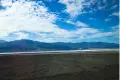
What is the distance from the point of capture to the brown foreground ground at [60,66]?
1.81 metres

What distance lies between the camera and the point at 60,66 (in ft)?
6.86

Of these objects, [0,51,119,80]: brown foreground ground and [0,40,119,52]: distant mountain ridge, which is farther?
[0,40,119,52]: distant mountain ridge

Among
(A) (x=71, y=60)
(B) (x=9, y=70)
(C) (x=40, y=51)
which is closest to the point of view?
(B) (x=9, y=70)

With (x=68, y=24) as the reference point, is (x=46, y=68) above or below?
below

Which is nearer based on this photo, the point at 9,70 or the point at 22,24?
the point at 9,70

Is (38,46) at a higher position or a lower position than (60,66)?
higher

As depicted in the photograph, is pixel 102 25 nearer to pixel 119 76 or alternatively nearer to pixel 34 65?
pixel 119 76

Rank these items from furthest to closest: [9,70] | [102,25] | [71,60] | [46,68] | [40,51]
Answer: [102,25], [40,51], [71,60], [46,68], [9,70]

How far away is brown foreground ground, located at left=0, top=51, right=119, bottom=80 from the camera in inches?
71.1

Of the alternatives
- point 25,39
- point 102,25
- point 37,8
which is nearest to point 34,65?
point 25,39

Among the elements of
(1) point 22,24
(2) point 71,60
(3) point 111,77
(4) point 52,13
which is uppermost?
(4) point 52,13

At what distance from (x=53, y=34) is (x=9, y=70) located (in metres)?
0.86

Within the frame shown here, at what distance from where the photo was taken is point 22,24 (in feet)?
7.73

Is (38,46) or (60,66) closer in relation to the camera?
(60,66)
